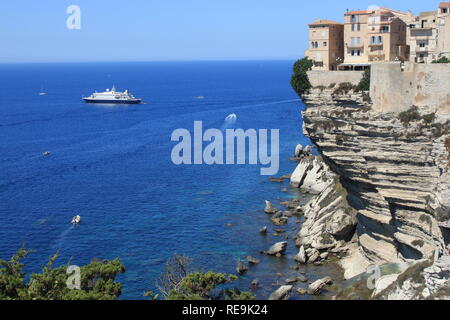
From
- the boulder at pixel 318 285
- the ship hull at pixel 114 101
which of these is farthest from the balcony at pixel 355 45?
the ship hull at pixel 114 101

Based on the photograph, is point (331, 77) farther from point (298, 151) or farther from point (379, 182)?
point (298, 151)

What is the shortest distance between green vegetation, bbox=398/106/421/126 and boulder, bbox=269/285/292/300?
14030 mm

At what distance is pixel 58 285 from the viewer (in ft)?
95.1

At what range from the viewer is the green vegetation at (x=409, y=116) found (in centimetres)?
3903

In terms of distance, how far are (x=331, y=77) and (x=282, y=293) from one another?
61.6ft

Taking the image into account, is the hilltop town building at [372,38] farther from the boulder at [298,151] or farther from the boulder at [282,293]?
the boulder at [298,151]

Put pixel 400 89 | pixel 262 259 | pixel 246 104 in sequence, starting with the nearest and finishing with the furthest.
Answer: pixel 400 89, pixel 262 259, pixel 246 104

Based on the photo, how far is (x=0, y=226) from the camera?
57.4 meters

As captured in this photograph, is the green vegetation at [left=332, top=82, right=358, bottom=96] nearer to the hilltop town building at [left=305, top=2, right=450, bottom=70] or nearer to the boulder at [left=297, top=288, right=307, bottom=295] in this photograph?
the hilltop town building at [left=305, top=2, right=450, bottom=70]

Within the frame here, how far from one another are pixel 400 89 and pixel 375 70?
2.80m

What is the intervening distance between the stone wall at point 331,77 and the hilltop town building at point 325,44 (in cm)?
354

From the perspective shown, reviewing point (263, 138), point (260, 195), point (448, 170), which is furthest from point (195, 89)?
point (448, 170)
